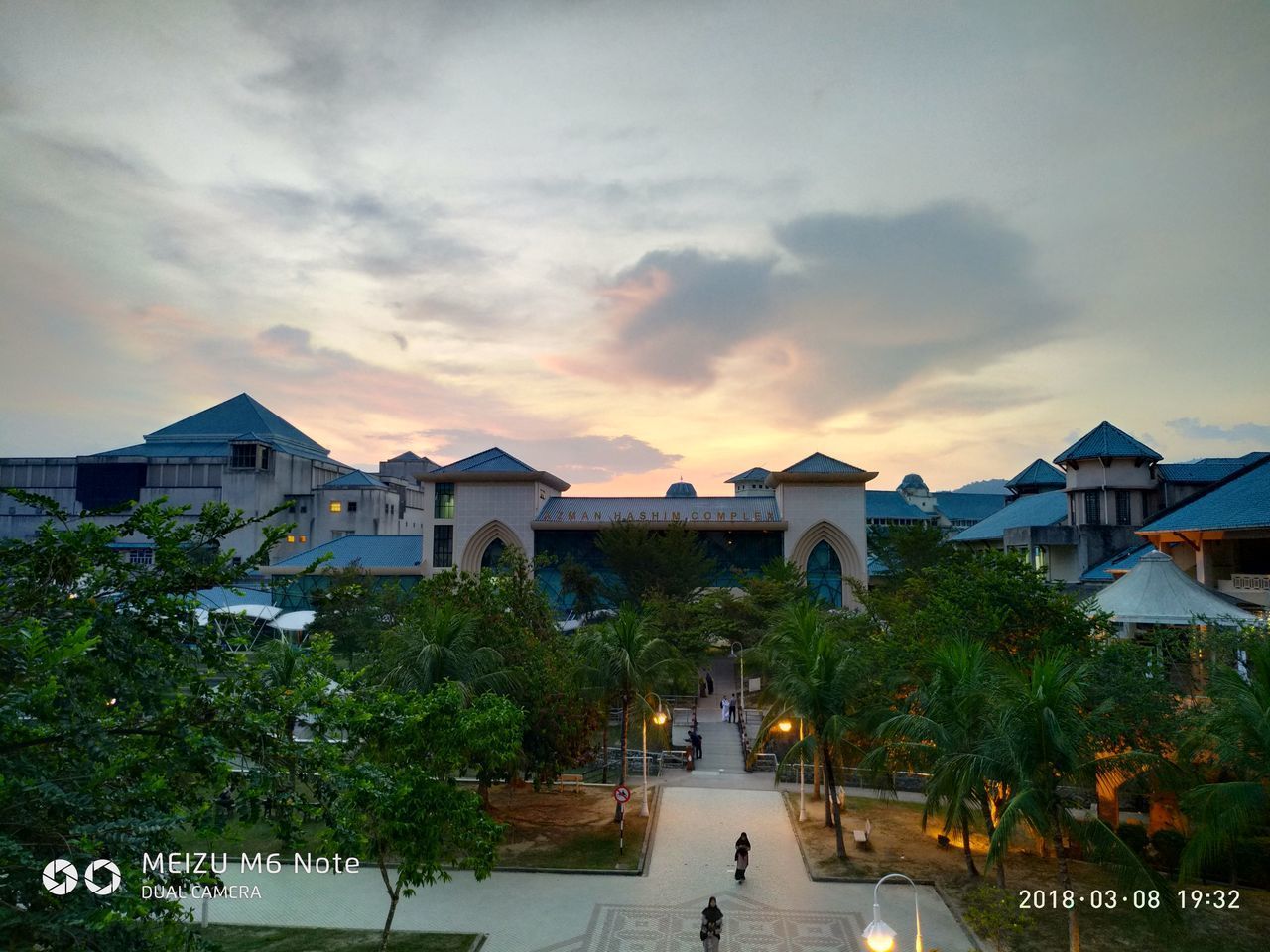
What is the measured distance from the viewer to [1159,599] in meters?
22.5

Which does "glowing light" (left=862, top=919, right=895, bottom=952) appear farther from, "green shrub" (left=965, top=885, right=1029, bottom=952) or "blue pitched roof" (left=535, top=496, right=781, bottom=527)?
"blue pitched roof" (left=535, top=496, right=781, bottom=527)

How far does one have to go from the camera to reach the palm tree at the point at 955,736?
43.0 ft

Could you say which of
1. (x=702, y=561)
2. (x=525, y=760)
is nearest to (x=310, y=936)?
(x=525, y=760)

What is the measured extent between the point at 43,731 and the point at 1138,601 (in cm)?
2617

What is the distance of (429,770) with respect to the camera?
12.9m

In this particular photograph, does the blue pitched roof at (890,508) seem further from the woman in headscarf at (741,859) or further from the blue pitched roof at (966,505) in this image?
the woman in headscarf at (741,859)

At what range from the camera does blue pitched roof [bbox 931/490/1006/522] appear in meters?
111

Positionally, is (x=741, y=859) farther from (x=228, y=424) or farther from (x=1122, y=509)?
(x=228, y=424)

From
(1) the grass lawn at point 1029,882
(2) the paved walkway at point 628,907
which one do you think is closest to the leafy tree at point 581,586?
(1) the grass lawn at point 1029,882

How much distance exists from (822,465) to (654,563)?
1498 centimetres

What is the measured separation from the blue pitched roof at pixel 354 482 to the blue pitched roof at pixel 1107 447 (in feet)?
198
